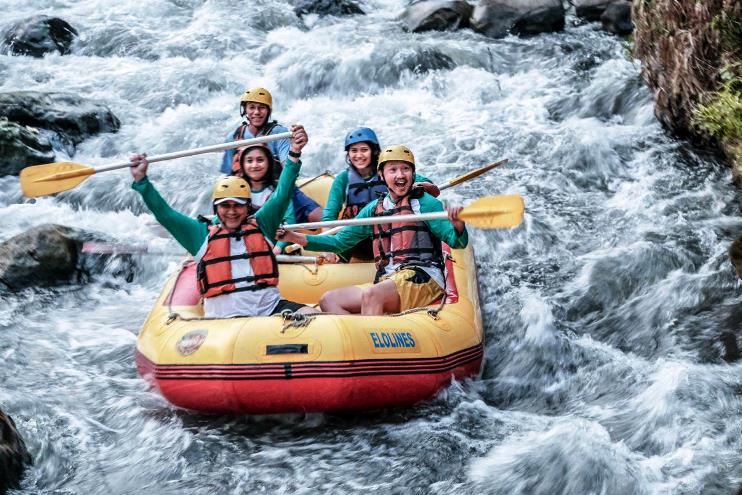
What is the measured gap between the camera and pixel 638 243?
→ 690 centimetres

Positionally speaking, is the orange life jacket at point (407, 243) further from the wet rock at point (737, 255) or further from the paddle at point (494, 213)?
the wet rock at point (737, 255)

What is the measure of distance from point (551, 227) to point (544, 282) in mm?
962

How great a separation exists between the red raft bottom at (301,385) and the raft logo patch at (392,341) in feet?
0.20

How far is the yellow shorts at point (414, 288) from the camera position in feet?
17.3

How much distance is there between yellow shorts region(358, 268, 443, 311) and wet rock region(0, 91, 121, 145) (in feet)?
18.4

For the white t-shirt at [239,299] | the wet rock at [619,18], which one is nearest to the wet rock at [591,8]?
the wet rock at [619,18]

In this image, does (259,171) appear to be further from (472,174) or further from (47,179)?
(472,174)

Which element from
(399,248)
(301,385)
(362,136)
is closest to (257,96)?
(362,136)

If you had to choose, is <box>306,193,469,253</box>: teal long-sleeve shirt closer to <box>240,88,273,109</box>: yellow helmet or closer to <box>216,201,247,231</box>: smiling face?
<box>216,201,247,231</box>: smiling face

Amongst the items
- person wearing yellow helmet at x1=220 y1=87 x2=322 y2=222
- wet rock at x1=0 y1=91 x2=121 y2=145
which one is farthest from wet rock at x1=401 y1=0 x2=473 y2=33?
person wearing yellow helmet at x1=220 y1=87 x2=322 y2=222

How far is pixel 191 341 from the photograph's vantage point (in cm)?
480

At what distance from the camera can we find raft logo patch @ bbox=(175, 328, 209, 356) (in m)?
4.76

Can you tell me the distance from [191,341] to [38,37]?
854cm

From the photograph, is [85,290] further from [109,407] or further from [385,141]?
[385,141]
